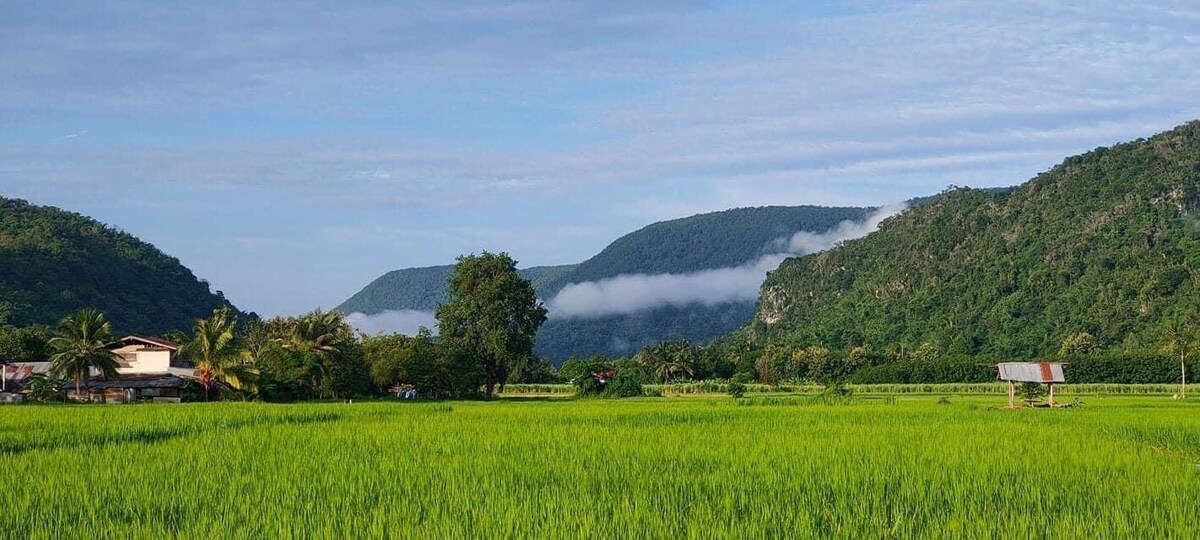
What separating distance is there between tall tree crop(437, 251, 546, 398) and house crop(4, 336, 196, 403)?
60.9 feet

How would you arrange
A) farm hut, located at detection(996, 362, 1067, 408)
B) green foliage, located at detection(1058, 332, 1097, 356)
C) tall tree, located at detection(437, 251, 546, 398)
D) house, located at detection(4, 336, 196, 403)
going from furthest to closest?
green foliage, located at detection(1058, 332, 1097, 356)
tall tree, located at detection(437, 251, 546, 398)
house, located at detection(4, 336, 196, 403)
farm hut, located at detection(996, 362, 1067, 408)

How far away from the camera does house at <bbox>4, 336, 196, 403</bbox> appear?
5703cm

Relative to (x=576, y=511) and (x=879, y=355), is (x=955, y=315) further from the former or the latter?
(x=576, y=511)

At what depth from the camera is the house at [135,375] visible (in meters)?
57.0

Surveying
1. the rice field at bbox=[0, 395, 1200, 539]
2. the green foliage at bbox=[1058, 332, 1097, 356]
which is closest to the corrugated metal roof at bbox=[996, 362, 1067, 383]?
the rice field at bbox=[0, 395, 1200, 539]

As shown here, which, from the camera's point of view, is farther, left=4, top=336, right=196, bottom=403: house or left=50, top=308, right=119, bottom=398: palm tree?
left=4, top=336, right=196, bottom=403: house

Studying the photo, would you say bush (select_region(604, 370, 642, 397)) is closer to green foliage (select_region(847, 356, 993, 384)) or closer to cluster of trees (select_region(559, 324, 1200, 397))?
cluster of trees (select_region(559, 324, 1200, 397))

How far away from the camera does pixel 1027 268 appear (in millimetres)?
140125

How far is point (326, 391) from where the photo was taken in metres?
63.0

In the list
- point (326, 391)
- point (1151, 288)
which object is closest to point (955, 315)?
point (1151, 288)

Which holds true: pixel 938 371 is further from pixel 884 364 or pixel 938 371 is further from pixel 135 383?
pixel 135 383

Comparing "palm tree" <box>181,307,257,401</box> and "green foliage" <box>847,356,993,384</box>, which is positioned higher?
"palm tree" <box>181,307,257,401</box>

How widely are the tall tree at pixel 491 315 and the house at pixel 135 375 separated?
1855 cm

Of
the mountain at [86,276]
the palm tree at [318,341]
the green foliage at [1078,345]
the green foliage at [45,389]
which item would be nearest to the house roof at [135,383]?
the green foliage at [45,389]
